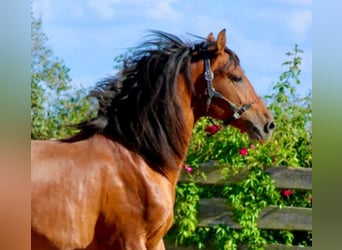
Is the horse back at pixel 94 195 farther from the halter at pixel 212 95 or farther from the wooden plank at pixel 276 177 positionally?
the wooden plank at pixel 276 177

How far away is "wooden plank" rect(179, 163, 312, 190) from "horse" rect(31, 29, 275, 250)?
730 mm

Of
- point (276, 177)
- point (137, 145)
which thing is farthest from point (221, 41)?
point (276, 177)

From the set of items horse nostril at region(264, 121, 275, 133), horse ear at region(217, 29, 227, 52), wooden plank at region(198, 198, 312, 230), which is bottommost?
wooden plank at region(198, 198, 312, 230)

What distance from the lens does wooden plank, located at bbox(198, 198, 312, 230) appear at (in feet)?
10.3

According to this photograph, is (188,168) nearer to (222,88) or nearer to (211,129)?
(211,129)

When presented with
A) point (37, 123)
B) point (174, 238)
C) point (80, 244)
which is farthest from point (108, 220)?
point (37, 123)

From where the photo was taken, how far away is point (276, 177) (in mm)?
3166

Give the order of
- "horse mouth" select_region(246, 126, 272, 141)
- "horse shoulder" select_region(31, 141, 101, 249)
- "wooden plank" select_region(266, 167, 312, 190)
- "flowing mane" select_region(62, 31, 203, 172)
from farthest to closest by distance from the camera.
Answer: "wooden plank" select_region(266, 167, 312, 190) < "horse mouth" select_region(246, 126, 272, 141) < "flowing mane" select_region(62, 31, 203, 172) < "horse shoulder" select_region(31, 141, 101, 249)

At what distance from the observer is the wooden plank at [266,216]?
10.3 ft

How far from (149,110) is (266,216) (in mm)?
1225

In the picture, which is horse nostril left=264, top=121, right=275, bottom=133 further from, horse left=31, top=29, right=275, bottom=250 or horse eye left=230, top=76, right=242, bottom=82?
horse eye left=230, top=76, right=242, bottom=82

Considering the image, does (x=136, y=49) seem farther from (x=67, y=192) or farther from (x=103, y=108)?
(x=67, y=192)

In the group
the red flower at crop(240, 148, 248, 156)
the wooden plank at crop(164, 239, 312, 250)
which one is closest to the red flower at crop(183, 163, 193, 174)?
the red flower at crop(240, 148, 248, 156)

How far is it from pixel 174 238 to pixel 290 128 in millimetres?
956
